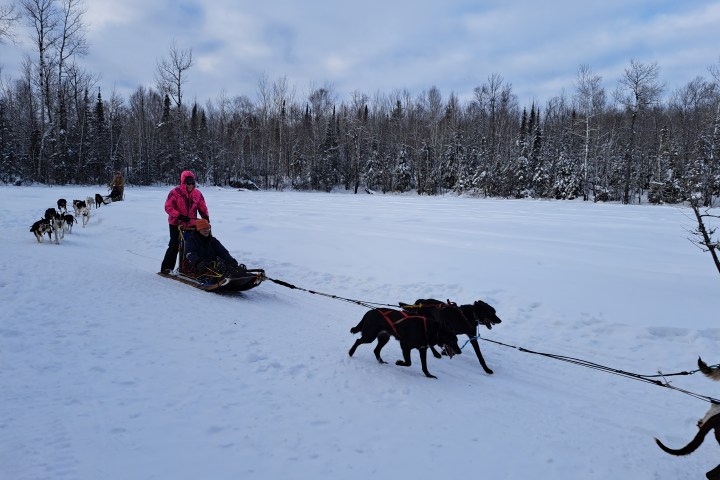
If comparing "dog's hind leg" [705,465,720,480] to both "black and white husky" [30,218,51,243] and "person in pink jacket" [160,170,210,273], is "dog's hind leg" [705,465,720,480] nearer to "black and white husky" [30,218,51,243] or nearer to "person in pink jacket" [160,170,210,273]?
"person in pink jacket" [160,170,210,273]

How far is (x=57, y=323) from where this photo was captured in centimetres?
444

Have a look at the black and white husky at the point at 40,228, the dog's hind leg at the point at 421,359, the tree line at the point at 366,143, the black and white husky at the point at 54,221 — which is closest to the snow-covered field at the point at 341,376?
the dog's hind leg at the point at 421,359

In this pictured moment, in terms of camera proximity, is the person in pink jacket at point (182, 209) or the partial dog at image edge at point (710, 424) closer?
the partial dog at image edge at point (710, 424)

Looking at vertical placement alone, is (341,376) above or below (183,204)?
below

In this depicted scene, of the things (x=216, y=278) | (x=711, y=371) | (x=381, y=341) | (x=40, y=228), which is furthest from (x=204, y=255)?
(x=711, y=371)

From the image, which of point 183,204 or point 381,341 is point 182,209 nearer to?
point 183,204

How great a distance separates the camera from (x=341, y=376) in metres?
3.88

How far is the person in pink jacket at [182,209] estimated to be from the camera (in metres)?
7.04

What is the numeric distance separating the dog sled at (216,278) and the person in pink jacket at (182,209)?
7.2 inches

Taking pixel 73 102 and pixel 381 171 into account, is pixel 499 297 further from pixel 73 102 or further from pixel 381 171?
pixel 73 102

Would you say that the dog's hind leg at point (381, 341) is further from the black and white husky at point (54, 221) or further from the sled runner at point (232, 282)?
the black and white husky at point (54, 221)

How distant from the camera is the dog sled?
6.25 meters

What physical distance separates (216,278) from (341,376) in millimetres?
3353

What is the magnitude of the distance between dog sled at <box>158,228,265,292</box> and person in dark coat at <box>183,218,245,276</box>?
0.04m
